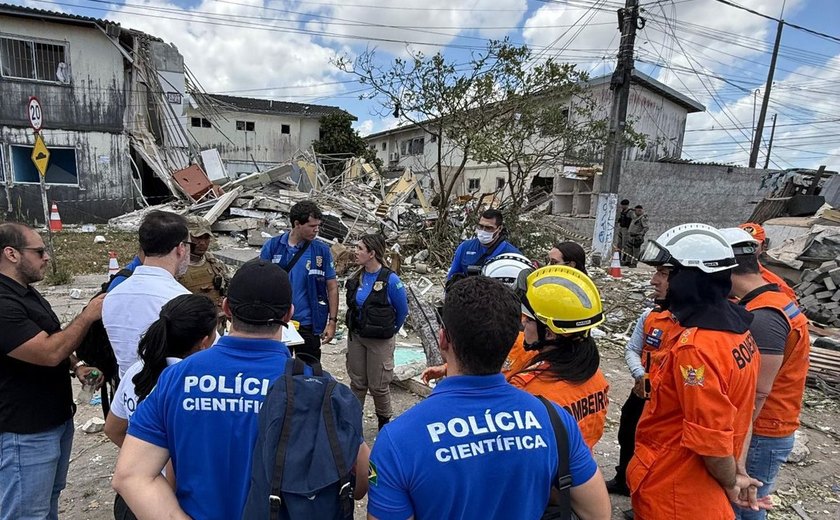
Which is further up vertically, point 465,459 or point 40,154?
point 40,154

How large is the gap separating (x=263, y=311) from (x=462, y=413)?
0.70 meters

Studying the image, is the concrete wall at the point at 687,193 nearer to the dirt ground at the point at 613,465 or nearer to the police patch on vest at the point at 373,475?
the dirt ground at the point at 613,465

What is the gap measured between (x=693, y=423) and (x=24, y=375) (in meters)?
2.92

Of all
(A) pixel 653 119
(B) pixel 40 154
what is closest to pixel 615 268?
(B) pixel 40 154

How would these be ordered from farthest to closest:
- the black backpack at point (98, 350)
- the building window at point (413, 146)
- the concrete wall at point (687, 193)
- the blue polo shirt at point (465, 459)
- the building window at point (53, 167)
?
1. the building window at point (413, 146)
2. the concrete wall at point (687, 193)
3. the building window at point (53, 167)
4. the black backpack at point (98, 350)
5. the blue polo shirt at point (465, 459)

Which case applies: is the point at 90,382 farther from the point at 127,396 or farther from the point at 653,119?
the point at 653,119

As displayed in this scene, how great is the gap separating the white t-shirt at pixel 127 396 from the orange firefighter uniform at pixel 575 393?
4.37ft

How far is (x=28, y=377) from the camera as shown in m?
2.11

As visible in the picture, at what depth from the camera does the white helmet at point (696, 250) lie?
6.19 feet

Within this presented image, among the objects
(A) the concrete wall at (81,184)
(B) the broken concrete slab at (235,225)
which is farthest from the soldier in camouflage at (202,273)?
(A) the concrete wall at (81,184)

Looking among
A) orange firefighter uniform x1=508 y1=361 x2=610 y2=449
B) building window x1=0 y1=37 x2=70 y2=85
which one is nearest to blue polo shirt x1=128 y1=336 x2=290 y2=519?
orange firefighter uniform x1=508 y1=361 x2=610 y2=449

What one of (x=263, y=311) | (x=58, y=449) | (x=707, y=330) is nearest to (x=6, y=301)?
(x=58, y=449)

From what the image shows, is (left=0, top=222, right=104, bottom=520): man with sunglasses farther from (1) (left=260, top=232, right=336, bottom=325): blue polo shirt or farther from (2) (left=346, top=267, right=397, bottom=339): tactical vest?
(2) (left=346, top=267, right=397, bottom=339): tactical vest

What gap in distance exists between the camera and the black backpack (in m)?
2.24
